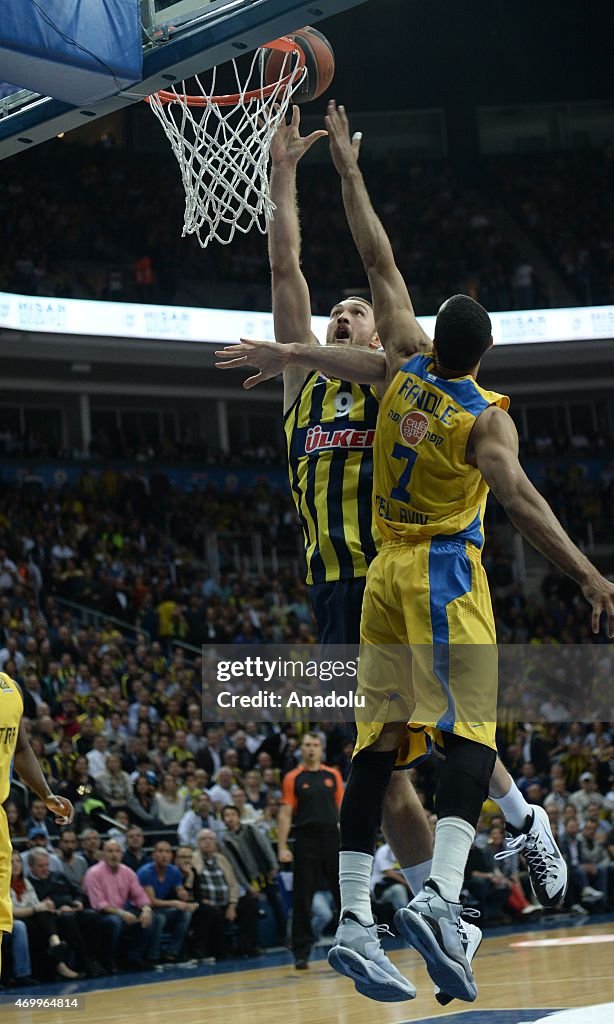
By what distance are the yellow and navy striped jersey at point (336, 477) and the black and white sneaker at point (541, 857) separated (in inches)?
49.9

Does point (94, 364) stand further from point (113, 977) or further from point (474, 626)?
point (474, 626)

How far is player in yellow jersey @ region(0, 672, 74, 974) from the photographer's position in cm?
608

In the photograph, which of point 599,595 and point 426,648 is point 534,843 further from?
point 599,595

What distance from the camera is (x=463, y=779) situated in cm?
427

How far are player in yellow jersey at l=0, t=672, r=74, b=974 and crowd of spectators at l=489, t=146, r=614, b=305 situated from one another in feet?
71.5

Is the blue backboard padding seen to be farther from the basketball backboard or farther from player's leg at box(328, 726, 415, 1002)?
player's leg at box(328, 726, 415, 1002)

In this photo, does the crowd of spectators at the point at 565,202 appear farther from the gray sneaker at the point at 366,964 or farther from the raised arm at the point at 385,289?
the gray sneaker at the point at 366,964

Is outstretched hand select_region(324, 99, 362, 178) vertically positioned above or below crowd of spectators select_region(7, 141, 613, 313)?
below

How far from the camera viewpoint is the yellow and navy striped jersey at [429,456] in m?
4.49

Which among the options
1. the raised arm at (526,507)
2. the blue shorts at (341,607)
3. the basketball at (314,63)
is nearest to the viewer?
the raised arm at (526,507)

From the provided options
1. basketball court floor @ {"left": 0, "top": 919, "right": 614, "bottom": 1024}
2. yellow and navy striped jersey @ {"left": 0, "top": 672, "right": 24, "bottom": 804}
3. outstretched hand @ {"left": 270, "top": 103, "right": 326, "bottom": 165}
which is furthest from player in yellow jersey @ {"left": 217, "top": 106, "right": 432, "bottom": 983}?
basketball court floor @ {"left": 0, "top": 919, "right": 614, "bottom": 1024}

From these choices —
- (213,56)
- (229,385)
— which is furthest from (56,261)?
(213,56)

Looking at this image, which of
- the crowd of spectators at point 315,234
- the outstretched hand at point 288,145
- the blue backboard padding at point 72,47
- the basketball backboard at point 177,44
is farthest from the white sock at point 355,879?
the crowd of spectators at point 315,234

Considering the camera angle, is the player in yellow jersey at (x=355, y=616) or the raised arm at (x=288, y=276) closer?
the player in yellow jersey at (x=355, y=616)
